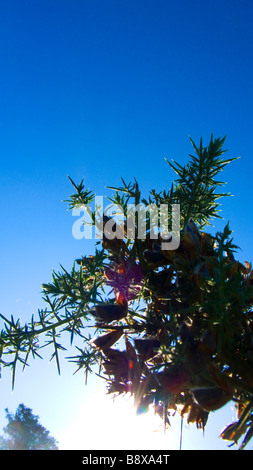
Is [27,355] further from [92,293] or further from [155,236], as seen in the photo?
[155,236]

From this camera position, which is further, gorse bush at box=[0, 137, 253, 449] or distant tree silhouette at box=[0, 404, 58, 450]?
distant tree silhouette at box=[0, 404, 58, 450]

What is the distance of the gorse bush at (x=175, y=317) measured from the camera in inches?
50.5

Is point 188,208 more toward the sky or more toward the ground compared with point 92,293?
more toward the sky

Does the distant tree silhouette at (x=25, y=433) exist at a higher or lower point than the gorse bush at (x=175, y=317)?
lower

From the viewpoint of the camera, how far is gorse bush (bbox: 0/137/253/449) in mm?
1283

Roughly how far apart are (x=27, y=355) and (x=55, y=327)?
8.7 inches

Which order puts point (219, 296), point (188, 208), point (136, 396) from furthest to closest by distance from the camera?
point (188, 208) → point (136, 396) → point (219, 296)

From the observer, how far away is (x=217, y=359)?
142cm

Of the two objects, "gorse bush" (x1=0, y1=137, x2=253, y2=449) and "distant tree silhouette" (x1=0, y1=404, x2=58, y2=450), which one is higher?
"gorse bush" (x1=0, y1=137, x2=253, y2=449)

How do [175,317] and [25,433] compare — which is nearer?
[175,317]

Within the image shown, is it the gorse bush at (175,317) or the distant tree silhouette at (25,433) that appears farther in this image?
the distant tree silhouette at (25,433)

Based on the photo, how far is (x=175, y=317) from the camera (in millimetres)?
1569
